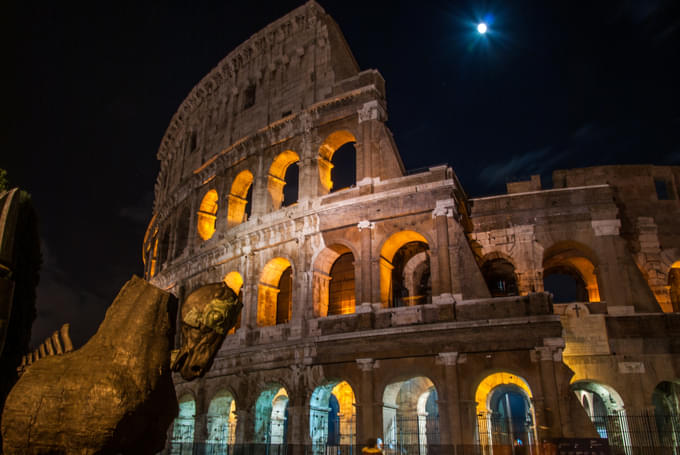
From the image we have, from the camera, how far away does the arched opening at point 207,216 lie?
73.7ft

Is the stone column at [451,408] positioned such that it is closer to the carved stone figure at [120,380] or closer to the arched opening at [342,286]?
the arched opening at [342,286]

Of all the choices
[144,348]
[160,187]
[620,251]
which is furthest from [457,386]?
[160,187]

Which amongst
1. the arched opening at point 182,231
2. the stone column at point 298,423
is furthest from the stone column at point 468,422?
the arched opening at point 182,231

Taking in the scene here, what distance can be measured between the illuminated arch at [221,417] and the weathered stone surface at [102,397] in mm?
15134

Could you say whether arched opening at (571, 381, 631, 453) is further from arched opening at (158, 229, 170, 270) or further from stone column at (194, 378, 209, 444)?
arched opening at (158, 229, 170, 270)

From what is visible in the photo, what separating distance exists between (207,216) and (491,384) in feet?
44.2

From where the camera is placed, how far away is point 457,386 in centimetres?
1366

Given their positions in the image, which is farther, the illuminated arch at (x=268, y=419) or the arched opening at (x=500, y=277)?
the arched opening at (x=500, y=277)

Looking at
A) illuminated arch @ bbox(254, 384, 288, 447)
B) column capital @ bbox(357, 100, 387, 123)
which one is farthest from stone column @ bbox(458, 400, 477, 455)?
column capital @ bbox(357, 100, 387, 123)

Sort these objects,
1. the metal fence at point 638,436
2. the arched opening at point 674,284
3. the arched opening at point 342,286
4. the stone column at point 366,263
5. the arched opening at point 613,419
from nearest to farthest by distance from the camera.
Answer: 1. the metal fence at point 638,436
2. the arched opening at point 613,419
3. the stone column at point 366,263
4. the arched opening at point 674,284
5. the arched opening at point 342,286

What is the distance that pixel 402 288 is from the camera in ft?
61.3

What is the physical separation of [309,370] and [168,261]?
35.9 ft

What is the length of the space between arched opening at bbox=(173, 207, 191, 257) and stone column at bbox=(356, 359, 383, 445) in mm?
12130

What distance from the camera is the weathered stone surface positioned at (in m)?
3.26
